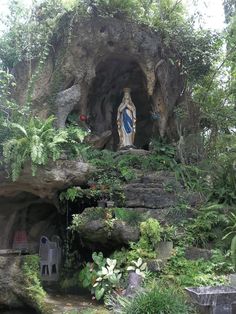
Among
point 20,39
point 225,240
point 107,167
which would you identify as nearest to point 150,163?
point 107,167

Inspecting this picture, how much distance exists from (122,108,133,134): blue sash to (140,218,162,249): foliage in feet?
17.6

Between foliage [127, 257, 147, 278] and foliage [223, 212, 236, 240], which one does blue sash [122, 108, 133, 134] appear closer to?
foliage [223, 212, 236, 240]

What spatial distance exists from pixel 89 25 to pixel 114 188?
5944 millimetres

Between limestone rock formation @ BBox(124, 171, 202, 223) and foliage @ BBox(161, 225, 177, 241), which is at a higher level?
limestone rock formation @ BBox(124, 171, 202, 223)

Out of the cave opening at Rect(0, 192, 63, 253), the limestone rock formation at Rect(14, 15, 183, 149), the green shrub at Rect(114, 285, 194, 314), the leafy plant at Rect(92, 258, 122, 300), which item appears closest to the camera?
the green shrub at Rect(114, 285, 194, 314)

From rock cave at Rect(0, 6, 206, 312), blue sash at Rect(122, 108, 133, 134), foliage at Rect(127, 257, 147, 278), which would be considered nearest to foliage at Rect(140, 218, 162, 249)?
foliage at Rect(127, 257, 147, 278)

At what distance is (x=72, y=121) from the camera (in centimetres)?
1288

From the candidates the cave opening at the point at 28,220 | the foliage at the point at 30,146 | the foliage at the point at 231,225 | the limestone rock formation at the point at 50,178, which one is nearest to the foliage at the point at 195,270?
the foliage at the point at 231,225

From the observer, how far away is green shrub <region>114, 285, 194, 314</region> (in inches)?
229

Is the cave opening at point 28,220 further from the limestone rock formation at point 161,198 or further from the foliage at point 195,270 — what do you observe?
the foliage at point 195,270

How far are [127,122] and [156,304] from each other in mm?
8665

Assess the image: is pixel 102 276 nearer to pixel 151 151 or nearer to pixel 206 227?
pixel 206 227

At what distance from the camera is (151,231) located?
8797 mm

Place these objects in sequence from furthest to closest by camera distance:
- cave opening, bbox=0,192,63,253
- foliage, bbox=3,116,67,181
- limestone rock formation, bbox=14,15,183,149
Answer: limestone rock formation, bbox=14,15,183,149 → cave opening, bbox=0,192,63,253 → foliage, bbox=3,116,67,181
